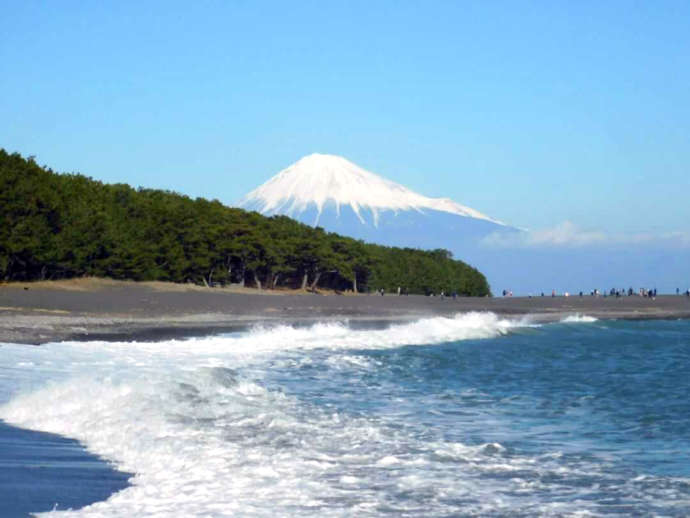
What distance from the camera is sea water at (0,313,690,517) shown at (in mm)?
9891

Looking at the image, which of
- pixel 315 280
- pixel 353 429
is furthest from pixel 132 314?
pixel 315 280

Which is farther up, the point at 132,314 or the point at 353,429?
the point at 132,314

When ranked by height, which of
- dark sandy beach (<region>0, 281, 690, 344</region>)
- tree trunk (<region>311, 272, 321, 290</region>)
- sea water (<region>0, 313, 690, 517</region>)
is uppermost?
tree trunk (<region>311, 272, 321, 290</region>)

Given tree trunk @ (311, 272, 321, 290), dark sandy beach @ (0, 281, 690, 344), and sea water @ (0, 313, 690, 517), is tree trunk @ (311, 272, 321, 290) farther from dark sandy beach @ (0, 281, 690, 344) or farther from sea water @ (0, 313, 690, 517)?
sea water @ (0, 313, 690, 517)

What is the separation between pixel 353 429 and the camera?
1494 centimetres

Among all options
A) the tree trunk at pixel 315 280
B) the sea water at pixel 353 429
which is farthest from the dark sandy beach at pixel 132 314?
the tree trunk at pixel 315 280

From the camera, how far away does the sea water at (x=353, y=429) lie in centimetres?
989

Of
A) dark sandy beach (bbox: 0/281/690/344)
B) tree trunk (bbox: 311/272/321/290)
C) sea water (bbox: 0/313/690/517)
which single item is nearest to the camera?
sea water (bbox: 0/313/690/517)

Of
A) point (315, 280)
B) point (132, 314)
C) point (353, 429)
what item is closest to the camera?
point (353, 429)

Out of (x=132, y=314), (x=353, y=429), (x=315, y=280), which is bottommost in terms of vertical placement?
(x=353, y=429)

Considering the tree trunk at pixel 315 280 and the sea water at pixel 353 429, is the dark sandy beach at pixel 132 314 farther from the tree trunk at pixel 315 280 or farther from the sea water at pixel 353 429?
the tree trunk at pixel 315 280

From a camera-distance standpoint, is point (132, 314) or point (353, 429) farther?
point (132, 314)

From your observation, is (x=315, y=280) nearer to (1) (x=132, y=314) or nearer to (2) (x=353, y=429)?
(1) (x=132, y=314)

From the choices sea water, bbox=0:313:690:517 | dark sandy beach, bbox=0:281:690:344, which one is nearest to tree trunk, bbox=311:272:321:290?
dark sandy beach, bbox=0:281:690:344
